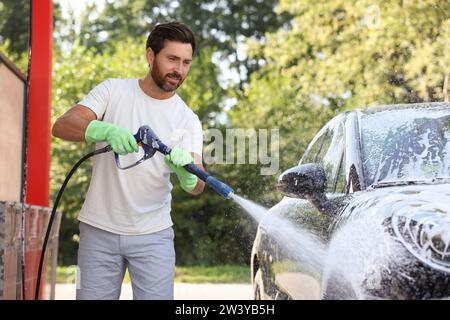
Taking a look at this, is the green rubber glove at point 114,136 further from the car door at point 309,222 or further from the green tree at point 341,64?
the green tree at point 341,64

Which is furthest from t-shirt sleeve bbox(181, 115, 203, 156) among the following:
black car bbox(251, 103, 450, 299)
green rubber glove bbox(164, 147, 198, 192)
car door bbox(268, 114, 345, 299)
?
car door bbox(268, 114, 345, 299)

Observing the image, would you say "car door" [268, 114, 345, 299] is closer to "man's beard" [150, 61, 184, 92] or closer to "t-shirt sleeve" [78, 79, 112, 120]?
"man's beard" [150, 61, 184, 92]

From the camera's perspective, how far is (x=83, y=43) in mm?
7082

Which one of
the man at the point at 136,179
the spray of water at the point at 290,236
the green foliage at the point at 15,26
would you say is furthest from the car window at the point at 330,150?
the green foliage at the point at 15,26

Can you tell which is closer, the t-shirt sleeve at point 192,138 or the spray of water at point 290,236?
the t-shirt sleeve at point 192,138

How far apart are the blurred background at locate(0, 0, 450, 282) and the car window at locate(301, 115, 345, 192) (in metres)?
0.17

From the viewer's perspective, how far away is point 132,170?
3287 mm

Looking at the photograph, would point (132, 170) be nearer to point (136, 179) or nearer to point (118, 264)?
point (136, 179)

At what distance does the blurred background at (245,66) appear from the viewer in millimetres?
4199

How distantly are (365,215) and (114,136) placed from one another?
99cm

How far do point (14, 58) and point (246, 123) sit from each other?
1.67 metres

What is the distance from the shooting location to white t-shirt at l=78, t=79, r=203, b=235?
3232mm
